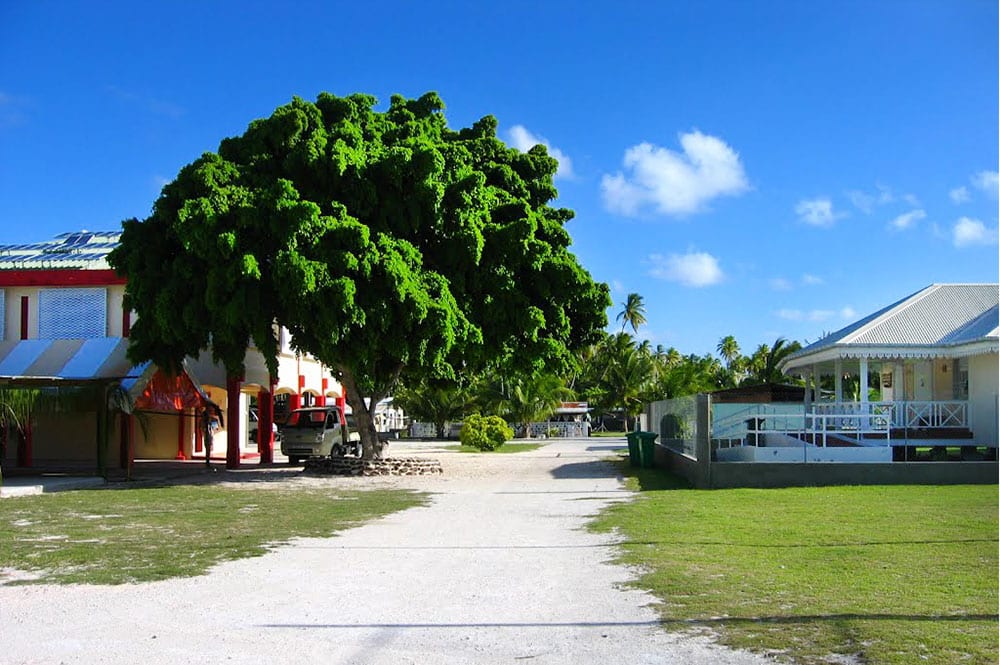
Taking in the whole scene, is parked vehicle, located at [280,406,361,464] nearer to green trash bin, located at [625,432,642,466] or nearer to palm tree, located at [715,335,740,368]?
green trash bin, located at [625,432,642,466]

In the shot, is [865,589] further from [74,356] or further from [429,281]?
[74,356]

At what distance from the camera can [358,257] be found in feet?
65.3

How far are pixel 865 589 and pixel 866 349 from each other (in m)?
14.7

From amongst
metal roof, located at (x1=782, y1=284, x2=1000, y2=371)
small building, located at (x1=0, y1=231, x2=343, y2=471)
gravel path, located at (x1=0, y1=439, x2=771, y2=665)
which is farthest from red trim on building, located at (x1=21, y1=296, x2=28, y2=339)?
metal roof, located at (x1=782, y1=284, x2=1000, y2=371)

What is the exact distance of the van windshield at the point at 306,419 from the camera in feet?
96.7

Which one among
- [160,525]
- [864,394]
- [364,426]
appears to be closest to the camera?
[160,525]

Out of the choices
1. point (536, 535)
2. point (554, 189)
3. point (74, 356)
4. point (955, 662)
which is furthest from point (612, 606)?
point (74, 356)

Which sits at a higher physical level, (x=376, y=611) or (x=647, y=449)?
(x=376, y=611)

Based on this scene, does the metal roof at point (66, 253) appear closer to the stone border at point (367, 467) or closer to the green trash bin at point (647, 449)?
the stone border at point (367, 467)

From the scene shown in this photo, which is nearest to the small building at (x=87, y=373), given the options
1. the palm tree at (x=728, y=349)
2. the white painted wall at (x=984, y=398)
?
the white painted wall at (x=984, y=398)

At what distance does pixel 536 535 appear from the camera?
12.5m

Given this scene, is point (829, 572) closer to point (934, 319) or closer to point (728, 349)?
point (934, 319)

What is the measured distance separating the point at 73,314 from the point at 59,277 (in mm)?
1095

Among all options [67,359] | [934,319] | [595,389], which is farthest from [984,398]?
[595,389]
